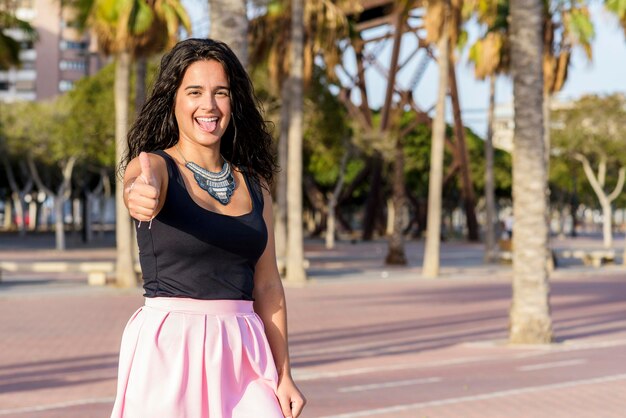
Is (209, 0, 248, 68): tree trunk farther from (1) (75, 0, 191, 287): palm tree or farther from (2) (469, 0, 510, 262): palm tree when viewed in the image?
(2) (469, 0, 510, 262): palm tree

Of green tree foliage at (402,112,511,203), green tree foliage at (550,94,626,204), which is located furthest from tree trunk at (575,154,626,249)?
green tree foliage at (402,112,511,203)

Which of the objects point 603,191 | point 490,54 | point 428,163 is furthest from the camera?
point 428,163

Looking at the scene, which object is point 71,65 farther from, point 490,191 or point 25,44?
point 25,44

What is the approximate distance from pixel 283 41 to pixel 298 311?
35.6 ft

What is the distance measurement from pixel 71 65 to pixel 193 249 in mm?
142975

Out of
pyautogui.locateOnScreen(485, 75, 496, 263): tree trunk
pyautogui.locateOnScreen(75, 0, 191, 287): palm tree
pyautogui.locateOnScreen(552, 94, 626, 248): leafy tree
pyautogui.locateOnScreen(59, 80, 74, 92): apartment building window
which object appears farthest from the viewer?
pyautogui.locateOnScreen(59, 80, 74, 92): apartment building window

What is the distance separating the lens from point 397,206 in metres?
34.7

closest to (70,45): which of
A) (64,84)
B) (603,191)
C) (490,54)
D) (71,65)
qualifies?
(71,65)

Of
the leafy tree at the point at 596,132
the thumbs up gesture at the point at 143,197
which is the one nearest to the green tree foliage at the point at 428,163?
the leafy tree at the point at 596,132

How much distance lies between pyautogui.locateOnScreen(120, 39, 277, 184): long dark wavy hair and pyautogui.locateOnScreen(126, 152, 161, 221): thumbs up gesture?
482mm

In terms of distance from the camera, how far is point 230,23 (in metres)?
10.9

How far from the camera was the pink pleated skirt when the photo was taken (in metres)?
3.49

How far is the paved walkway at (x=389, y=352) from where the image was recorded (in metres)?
10.4

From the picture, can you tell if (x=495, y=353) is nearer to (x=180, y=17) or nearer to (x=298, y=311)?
(x=298, y=311)
